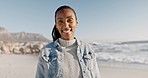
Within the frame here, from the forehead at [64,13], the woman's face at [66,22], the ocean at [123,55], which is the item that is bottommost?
the ocean at [123,55]

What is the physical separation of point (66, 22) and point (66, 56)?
26 centimetres

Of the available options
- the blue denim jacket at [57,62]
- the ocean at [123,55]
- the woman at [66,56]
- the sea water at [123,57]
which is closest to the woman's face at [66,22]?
the woman at [66,56]

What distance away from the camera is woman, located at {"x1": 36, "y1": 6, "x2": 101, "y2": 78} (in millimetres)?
1624

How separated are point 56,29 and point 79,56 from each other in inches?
12.9

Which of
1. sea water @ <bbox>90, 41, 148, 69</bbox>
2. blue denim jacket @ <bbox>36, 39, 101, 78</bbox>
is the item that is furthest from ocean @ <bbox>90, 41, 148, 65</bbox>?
blue denim jacket @ <bbox>36, 39, 101, 78</bbox>

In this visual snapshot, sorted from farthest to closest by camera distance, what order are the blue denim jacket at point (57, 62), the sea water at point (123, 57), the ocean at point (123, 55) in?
1. the ocean at point (123, 55)
2. the sea water at point (123, 57)
3. the blue denim jacket at point (57, 62)

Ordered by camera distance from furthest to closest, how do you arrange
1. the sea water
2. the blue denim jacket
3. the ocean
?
the ocean < the sea water < the blue denim jacket

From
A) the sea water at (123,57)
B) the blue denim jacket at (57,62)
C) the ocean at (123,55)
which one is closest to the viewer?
the blue denim jacket at (57,62)

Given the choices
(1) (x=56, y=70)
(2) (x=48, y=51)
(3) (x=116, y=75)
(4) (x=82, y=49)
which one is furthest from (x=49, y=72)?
(3) (x=116, y=75)

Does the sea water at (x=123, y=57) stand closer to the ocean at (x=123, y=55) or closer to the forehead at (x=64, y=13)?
the ocean at (x=123, y=55)

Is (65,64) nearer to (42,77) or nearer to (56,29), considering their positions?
(42,77)

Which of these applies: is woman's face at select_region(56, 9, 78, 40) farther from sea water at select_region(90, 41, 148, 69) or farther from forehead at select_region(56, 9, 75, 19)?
sea water at select_region(90, 41, 148, 69)

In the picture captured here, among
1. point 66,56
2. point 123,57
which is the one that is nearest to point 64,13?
point 66,56

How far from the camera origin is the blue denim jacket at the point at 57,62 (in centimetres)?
161
